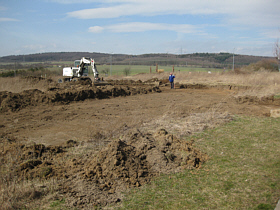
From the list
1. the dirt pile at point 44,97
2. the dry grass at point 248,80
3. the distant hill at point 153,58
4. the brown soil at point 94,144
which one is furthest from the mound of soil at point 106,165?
the distant hill at point 153,58

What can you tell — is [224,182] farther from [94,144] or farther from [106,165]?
[94,144]

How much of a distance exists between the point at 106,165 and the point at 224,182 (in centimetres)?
260

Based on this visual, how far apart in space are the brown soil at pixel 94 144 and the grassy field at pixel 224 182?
0.38 meters

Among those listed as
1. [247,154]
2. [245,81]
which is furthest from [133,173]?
[245,81]

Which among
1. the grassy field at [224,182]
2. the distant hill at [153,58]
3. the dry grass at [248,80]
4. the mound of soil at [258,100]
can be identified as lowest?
the grassy field at [224,182]

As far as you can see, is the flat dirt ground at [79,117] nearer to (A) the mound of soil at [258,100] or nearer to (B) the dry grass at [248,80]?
(A) the mound of soil at [258,100]

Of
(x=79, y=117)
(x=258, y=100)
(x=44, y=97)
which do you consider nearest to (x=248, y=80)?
(x=258, y=100)

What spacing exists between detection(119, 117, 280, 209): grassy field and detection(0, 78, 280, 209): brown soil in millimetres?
378

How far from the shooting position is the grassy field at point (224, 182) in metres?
5.12

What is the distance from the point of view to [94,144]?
8.32 meters

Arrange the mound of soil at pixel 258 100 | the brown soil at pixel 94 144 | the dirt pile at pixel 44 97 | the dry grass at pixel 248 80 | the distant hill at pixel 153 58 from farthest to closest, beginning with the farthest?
the distant hill at pixel 153 58 → the dry grass at pixel 248 80 → the mound of soil at pixel 258 100 → the dirt pile at pixel 44 97 → the brown soil at pixel 94 144

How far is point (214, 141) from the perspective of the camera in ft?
29.6

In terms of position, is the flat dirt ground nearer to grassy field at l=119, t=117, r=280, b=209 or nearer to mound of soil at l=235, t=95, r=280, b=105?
mound of soil at l=235, t=95, r=280, b=105

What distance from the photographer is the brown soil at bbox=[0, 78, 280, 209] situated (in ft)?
19.0
